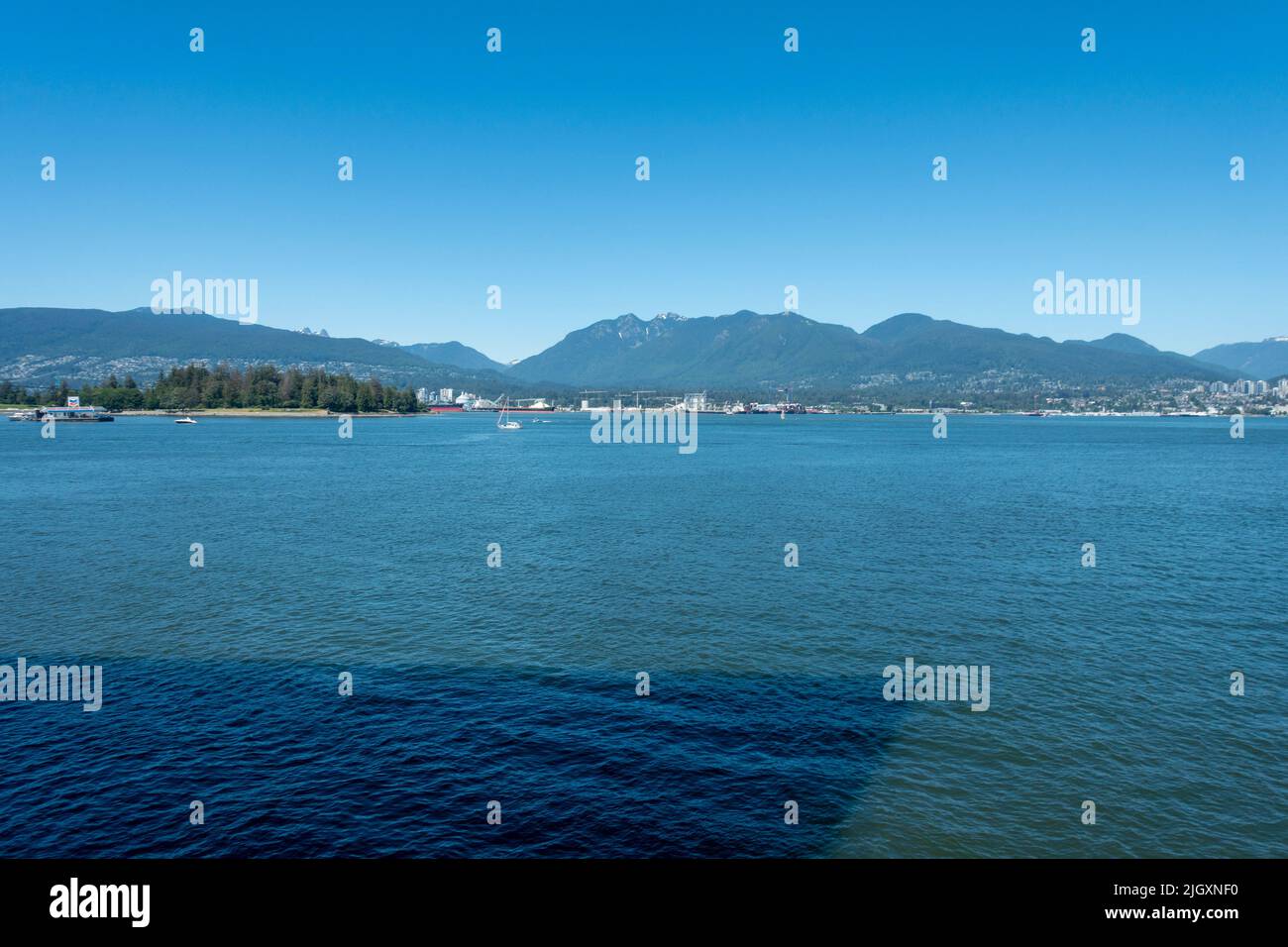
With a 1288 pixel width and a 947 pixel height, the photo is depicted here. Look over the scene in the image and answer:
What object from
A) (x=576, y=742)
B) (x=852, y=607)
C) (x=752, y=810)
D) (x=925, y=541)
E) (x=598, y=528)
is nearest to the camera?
(x=752, y=810)

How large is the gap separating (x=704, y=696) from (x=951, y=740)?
33.8 ft

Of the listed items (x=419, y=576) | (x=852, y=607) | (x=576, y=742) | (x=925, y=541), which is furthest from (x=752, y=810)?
(x=925, y=541)

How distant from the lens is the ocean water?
23812 millimetres

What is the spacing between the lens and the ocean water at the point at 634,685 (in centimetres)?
2381

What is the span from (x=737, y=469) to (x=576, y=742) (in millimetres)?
111271

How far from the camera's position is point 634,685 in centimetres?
3516
